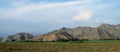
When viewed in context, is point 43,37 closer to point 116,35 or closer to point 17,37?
point 17,37

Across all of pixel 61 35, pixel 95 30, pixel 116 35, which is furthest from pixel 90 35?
pixel 61 35

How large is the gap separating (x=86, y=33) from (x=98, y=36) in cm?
1666

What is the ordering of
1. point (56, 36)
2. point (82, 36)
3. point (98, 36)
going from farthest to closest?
point (82, 36)
point (98, 36)
point (56, 36)

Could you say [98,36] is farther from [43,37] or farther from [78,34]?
[43,37]

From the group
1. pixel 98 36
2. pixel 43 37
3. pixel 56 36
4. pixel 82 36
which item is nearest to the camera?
pixel 56 36

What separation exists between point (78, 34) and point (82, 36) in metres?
5.18

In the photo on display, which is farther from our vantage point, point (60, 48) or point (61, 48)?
point (60, 48)

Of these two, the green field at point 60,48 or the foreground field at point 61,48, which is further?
the green field at point 60,48

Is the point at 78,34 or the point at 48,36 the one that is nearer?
the point at 48,36

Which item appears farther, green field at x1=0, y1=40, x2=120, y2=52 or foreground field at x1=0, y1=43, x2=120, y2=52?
green field at x1=0, y1=40, x2=120, y2=52

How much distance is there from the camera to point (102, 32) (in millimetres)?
188625

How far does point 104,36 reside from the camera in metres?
181

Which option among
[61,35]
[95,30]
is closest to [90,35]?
[95,30]

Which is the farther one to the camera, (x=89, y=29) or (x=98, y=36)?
(x=89, y=29)
